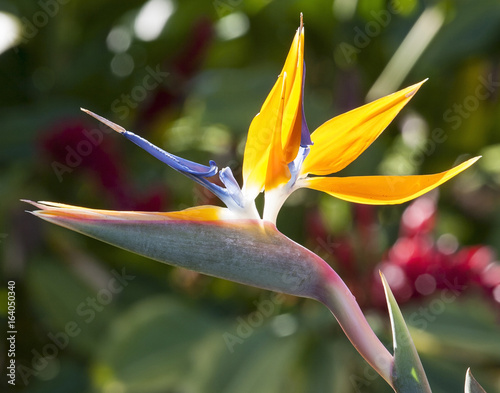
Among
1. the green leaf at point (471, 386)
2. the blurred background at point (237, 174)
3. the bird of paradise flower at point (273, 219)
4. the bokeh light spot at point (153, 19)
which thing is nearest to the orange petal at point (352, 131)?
the bird of paradise flower at point (273, 219)

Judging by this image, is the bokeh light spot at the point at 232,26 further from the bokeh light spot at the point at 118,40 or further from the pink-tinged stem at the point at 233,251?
the pink-tinged stem at the point at 233,251

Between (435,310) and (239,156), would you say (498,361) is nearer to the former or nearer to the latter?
(435,310)

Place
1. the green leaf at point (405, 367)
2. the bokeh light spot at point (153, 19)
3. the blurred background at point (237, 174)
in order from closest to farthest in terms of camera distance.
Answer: the green leaf at point (405, 367) < the blurred background at point (237, 174) < the bokeh light spot at point (153, 19)

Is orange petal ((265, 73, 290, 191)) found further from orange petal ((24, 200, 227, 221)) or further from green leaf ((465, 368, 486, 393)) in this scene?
green leaf ((465, 368, 486, 393))

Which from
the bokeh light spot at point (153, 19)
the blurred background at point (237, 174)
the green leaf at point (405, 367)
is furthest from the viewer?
the bokeh light spot at point (153, 19)

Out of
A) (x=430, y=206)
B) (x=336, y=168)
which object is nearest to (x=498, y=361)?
(x=430, y=206)

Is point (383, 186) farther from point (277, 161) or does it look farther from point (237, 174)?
point (237, 174)
